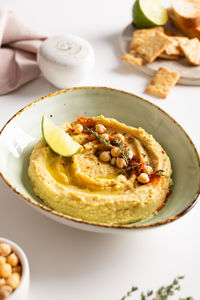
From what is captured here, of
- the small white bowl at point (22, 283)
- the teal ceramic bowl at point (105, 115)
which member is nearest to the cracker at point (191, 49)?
the teal ceramic bowl at point (105, 115)

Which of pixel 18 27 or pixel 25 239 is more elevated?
pixel 18 27

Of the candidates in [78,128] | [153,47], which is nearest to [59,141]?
[78,128]

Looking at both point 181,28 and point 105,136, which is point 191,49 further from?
point 105,136

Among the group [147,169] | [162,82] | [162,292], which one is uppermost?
[147,169]

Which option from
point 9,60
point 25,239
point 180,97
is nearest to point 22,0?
point 9,60

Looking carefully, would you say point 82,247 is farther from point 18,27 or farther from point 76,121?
point 18,27

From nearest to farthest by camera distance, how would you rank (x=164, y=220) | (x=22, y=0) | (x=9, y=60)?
(x=164, y=220)
(x=9, y=60)
(x=22, y=0)
